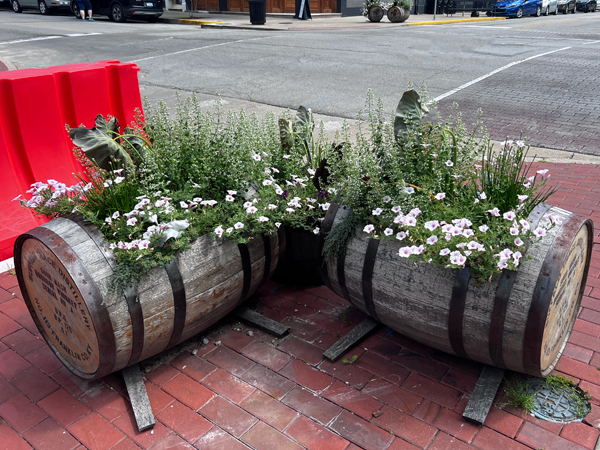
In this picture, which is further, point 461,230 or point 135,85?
→ point 135,85

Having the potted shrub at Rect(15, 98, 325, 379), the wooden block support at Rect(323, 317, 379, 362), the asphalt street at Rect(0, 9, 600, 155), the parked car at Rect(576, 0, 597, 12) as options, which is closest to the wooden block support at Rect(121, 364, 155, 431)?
the potted shrub at Rect(15, 98, 325, 379)

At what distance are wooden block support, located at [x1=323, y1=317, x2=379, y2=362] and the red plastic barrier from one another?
2768 millimetres

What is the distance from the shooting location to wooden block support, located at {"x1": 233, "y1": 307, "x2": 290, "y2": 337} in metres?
3.32

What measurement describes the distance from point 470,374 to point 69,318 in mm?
2290

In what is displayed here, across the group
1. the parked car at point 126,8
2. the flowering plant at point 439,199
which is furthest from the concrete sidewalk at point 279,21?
the flowering plant at point 439,199

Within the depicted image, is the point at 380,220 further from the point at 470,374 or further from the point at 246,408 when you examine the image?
the point at 246,408

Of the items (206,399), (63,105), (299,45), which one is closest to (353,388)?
(206,399)

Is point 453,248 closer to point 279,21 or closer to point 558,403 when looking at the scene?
point 558,403

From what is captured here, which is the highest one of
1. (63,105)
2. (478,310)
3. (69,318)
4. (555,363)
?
(63,105)

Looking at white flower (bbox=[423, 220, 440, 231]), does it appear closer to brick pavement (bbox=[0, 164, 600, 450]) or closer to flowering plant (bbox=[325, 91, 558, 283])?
flowering plant (bbox=[325, 91, 558, 283])

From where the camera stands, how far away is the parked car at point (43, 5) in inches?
961

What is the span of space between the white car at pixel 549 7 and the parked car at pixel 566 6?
0.80 metres

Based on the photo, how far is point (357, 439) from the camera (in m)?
2.56

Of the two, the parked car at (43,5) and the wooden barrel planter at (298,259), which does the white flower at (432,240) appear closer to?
the wooden barrel planter at (298,259)
